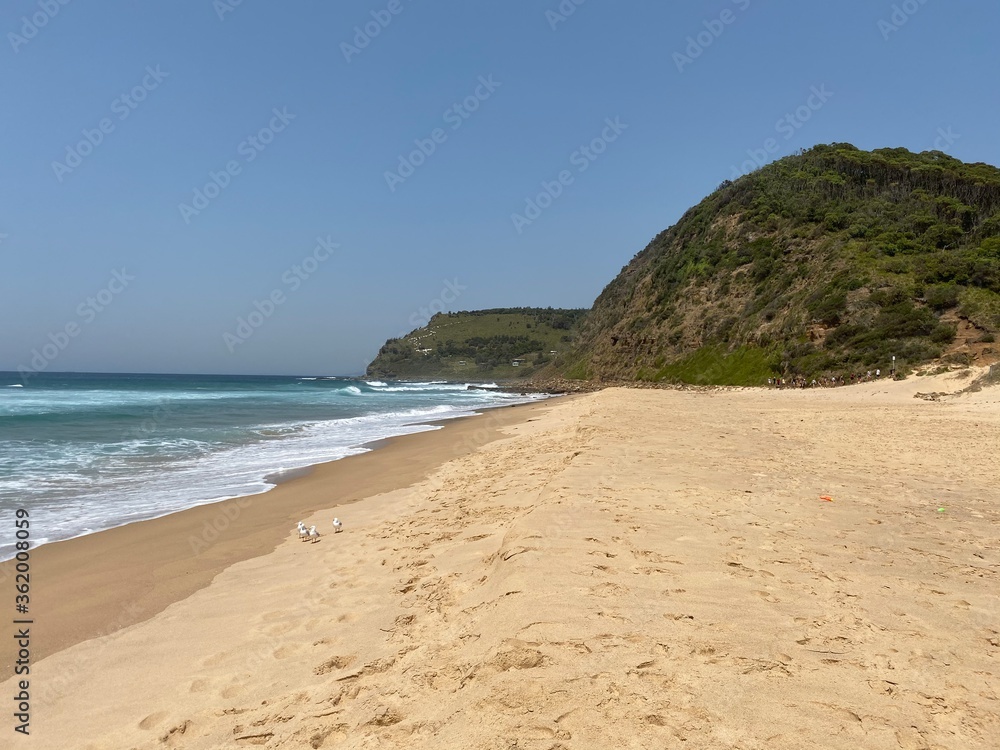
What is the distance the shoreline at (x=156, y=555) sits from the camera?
17.5 ft

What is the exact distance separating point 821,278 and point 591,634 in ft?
152

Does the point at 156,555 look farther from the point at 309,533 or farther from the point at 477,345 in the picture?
the point at 477,345

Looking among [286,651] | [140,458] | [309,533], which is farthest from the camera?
[140,458]

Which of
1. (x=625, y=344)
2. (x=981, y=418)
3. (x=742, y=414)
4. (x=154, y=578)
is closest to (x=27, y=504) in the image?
(x=154, y=578)

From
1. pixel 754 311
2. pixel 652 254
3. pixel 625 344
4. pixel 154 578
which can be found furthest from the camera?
pixel 652 254

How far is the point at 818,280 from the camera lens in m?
41.9

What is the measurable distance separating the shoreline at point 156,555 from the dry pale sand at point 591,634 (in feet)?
1.35

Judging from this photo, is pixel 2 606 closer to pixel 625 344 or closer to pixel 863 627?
pixel 863 627

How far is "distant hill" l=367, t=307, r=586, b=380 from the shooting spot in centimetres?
14850

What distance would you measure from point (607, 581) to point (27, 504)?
1107 cm

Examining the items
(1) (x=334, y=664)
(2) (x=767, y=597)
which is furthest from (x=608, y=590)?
(1) (x=334, y=664)

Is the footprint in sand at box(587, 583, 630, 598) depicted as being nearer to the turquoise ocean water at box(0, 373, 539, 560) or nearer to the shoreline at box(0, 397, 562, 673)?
the shoreline at box(0, 397, 562, 673)

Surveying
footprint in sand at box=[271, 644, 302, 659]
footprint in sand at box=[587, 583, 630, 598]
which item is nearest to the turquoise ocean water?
footprint in sand at box=[271, 644, 302, 659]

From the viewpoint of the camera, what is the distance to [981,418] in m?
15.4
